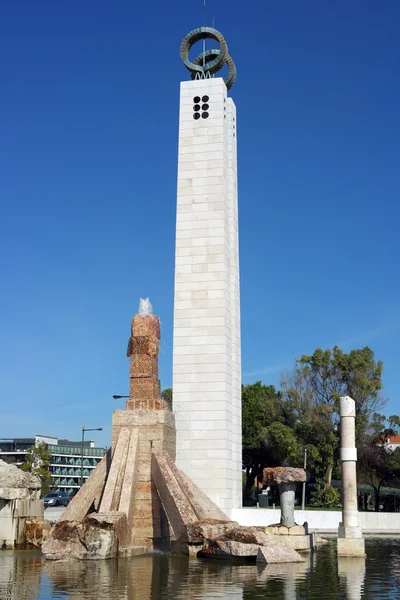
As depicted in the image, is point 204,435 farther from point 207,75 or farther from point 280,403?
point 280,403

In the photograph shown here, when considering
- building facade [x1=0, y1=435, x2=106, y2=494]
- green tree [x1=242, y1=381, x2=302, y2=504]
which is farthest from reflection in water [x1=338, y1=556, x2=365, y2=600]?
building facade [x1=0, y1=435, x2=106, y2=494]

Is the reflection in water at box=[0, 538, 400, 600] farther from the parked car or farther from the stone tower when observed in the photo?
the parked car

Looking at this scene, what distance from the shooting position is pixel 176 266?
2470 centimetres

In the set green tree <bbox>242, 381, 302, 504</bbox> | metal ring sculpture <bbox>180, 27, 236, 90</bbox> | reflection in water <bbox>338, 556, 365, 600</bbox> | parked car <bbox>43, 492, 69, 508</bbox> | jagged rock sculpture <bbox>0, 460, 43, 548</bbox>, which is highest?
metal ring sculpture <bbox>180, 27, 236, 90</bbox>

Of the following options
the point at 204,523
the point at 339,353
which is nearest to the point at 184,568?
the point at 204,523

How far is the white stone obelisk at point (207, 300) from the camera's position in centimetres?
2306

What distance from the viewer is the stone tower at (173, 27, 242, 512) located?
2306cm

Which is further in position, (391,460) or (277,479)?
(391,460)

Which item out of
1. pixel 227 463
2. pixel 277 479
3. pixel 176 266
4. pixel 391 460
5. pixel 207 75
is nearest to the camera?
pixel 277 479

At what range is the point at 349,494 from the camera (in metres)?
18.2

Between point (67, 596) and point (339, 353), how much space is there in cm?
3092

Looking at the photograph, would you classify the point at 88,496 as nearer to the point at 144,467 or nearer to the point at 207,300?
the point at 144,467

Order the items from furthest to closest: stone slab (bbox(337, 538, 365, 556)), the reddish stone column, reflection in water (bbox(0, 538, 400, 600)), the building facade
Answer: the building facade
the reddish stone column
stone slab (bbox(337, 538, 365, 556))
reflection in water (bbox(0, 538, 400, 600))

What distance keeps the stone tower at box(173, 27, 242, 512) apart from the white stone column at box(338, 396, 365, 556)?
5528 mm
